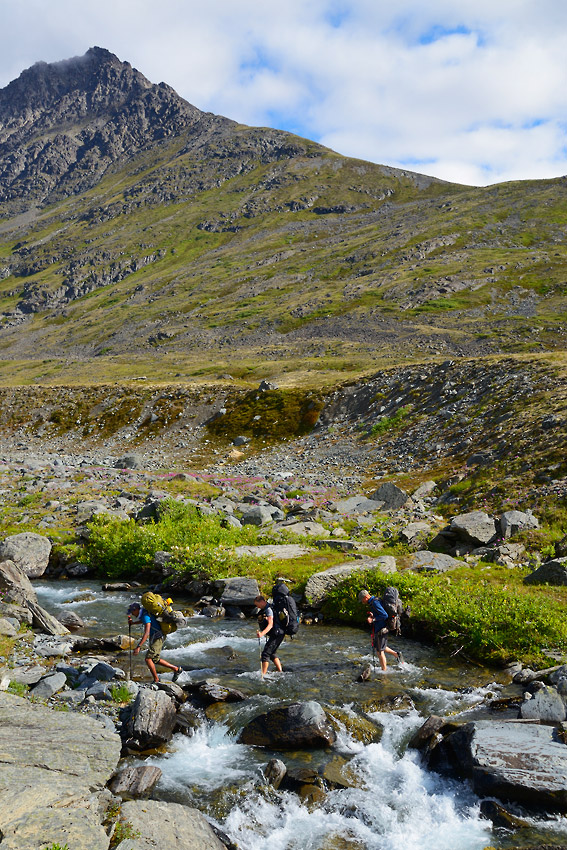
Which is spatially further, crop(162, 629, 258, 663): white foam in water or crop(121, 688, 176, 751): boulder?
crop(162, 629, 258, 663): white foam in water

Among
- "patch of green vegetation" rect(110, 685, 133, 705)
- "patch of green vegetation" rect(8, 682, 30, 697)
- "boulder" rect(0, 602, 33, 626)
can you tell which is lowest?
"boulder" rect(0, 602, 33, 626)

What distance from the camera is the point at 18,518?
101 feet

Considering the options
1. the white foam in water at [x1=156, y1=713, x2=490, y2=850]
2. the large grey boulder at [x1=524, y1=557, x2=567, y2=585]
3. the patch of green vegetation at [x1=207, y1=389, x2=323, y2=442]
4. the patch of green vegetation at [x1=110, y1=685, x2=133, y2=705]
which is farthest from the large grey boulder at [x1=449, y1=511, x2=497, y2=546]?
the patch of green vegetation at [x1=207, y1=389, x2=323, y2=442]

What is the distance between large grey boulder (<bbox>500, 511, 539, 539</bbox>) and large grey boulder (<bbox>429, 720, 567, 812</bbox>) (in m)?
13.2

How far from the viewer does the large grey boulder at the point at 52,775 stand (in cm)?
738

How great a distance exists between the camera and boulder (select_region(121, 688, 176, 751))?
35.8 feet

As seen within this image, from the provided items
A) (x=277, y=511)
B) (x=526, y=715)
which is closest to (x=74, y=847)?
(x=526, y=715)

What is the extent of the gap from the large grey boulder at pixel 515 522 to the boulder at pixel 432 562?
312 centimetres

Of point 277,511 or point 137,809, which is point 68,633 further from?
point 277,511

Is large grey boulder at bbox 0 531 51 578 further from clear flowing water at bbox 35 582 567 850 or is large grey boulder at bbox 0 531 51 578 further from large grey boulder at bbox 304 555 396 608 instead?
large grey boulder at bbox 304 555 396 608

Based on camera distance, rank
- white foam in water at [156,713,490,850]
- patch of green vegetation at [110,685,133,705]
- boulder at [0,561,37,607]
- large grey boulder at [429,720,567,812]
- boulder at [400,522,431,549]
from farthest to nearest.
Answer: boulder at [400,522,431,549] → boulder at [0,561,37,607] → patch of green vegetation at [110,685,133,705] → large grey boulder at [429,720,567,812] → white foam in water at [156,713,490,850]

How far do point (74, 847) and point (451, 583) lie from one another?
14.9 metres

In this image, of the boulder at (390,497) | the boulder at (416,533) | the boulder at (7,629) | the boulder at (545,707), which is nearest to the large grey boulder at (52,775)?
the boulder at (7,629)

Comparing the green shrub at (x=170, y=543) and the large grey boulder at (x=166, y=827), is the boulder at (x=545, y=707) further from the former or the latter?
the green shrub at (x=170, y=543)
